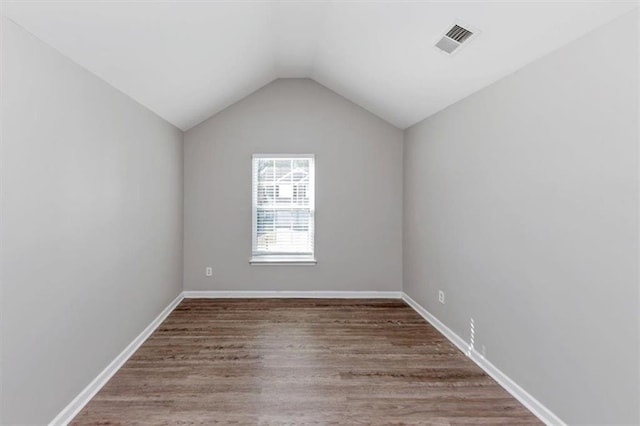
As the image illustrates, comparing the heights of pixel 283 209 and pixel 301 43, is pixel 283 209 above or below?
below

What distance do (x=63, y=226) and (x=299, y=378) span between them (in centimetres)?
187

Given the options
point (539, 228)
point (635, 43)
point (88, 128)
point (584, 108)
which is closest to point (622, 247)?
point (539, 228)

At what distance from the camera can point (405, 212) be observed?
15.7 ft

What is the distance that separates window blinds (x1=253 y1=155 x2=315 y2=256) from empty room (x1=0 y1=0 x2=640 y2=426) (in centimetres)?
43

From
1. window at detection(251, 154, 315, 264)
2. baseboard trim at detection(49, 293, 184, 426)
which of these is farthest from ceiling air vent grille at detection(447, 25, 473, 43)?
baseboard trim at detection(49, 293, 184, 426)

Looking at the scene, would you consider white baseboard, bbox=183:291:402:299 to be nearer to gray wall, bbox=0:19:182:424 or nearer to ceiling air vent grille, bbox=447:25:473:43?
gray wall, bbox=0:19:182:424

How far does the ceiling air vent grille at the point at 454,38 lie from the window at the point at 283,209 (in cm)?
244

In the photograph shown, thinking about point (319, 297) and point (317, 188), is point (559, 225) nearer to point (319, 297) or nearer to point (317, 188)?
point (317, 188)

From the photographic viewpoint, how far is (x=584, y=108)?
6.34 feet

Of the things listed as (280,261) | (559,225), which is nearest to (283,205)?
(280,261)

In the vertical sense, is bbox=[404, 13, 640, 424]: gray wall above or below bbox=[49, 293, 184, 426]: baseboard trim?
above

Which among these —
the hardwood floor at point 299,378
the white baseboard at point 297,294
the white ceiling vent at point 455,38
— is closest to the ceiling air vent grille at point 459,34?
the white ceiling vent at point 455,38

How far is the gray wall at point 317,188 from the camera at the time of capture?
4.77 meters

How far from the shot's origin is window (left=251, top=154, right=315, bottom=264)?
15.9 feet
